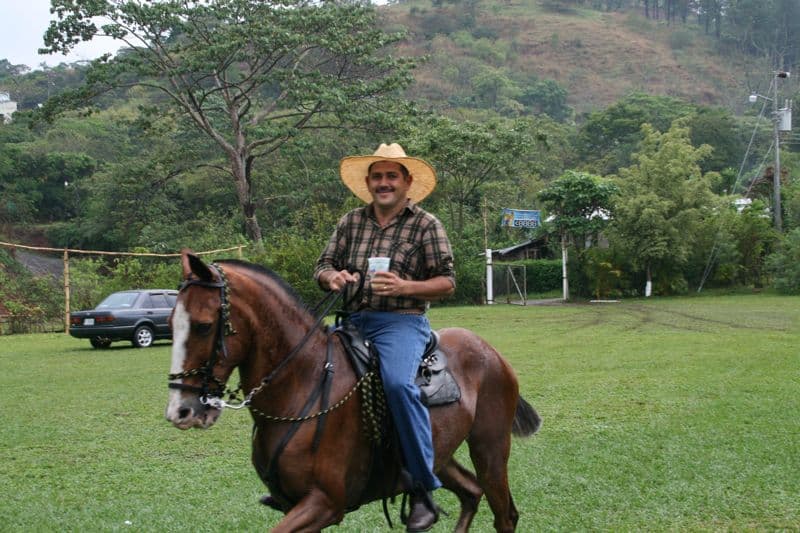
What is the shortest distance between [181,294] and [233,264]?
432 mm

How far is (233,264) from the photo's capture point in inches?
166

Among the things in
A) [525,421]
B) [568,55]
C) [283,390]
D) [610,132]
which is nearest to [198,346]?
[283,390]

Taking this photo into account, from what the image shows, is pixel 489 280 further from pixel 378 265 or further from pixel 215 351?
pixel 215 351

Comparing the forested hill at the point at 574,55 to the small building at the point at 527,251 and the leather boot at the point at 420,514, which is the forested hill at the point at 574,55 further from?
the leather boot at the point at 420,514

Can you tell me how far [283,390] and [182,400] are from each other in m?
0.58

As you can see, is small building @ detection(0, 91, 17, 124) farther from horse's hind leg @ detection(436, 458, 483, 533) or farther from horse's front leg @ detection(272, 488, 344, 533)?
horse's front leg @ detection(272, 488, 344, 533)

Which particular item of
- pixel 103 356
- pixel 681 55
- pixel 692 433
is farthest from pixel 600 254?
pixel 681 55

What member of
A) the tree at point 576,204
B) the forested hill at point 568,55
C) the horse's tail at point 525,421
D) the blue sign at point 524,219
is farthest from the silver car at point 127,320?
the forested hill at point 568,55

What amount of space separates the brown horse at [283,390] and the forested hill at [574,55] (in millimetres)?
115889

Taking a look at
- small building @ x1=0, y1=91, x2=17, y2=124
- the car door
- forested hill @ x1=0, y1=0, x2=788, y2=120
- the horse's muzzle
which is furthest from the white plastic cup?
forested hill @ x1=0, y1=0, x2=788, y2=120

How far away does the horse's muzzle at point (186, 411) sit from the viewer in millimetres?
3693

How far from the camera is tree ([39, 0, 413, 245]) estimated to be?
104 feet

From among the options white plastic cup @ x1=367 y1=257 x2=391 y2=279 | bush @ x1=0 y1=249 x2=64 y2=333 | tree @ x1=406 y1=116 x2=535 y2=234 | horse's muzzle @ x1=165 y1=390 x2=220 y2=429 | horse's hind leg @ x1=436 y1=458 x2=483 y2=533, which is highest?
tree @ x1=406 y1=116 x2=535 y2=234

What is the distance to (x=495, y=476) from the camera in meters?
5.17
